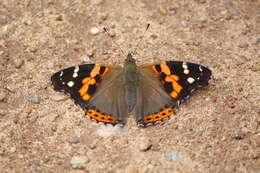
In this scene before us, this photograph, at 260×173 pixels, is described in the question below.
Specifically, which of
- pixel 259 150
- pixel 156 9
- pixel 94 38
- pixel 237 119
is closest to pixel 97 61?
pixel 94 38

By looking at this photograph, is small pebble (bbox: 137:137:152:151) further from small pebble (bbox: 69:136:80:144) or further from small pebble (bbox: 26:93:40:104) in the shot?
small pebble (bbox: 26:93:40:104)

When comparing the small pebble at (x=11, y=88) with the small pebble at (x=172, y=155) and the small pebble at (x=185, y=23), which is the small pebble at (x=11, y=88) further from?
the small pebble at (x=185, y=23)

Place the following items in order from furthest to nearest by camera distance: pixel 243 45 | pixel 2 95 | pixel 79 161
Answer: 1. pixel 243 45
2. pixel 2 95
3. pixel 79 161

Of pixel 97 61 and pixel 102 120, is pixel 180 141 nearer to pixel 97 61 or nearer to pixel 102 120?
pixel 102 120

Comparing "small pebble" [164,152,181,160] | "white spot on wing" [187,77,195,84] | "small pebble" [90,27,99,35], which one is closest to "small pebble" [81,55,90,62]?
"small pebble" [90,27,99,35]

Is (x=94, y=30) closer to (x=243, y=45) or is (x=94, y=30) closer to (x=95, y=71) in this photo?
(x=95, y=71)

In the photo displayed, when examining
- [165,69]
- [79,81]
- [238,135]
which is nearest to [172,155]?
[238,135]
